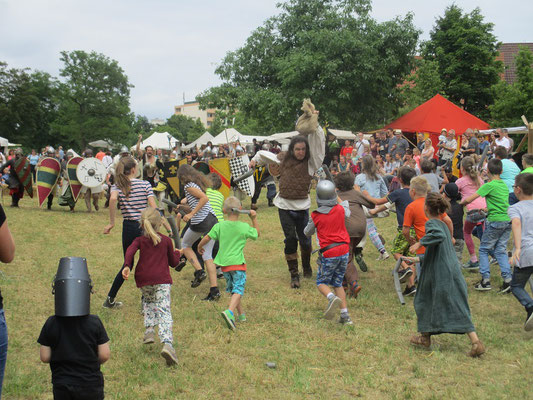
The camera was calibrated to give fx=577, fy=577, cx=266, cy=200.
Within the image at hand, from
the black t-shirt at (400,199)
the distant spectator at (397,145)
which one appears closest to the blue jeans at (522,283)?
the black t-shirt at (400,199)

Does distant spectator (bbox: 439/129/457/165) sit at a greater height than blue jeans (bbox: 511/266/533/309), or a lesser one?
greater

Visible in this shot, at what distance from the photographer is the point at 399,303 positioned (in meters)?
7.09

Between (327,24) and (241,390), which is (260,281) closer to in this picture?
(241,390)

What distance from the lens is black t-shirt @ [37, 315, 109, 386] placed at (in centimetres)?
331

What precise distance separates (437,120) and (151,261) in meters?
18.7

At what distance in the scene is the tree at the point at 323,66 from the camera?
2817 cm

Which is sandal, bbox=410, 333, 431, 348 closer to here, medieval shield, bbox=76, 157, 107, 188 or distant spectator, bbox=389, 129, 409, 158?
distant spectator, bbox=389, 129, 409, 158

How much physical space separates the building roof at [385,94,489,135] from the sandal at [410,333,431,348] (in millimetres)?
17475

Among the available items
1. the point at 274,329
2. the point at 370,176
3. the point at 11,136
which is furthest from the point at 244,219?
the point at 11,136

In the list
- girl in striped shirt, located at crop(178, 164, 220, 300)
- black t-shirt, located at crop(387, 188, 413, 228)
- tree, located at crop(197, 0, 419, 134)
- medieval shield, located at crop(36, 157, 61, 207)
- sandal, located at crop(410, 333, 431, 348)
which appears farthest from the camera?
tree, located at crop(197, 0, 419, 134)

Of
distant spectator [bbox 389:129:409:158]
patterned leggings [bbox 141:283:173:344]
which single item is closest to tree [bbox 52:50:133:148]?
distant spectator [bbox 389:129:409:158]

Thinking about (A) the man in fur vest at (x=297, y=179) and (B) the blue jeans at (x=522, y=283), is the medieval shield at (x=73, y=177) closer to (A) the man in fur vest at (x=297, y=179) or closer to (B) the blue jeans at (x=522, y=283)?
(A) the man in fur vest at (x=297, y=179)

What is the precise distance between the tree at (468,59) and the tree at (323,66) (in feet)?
35.5

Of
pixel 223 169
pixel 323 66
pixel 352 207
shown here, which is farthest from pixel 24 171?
pixel 323 66
